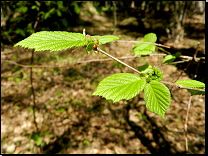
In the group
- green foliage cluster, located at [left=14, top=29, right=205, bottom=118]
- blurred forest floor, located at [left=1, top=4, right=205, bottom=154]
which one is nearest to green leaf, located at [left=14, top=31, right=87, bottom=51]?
green foliage cluster, located at [left=14, top=29, right=205, bottom=118]

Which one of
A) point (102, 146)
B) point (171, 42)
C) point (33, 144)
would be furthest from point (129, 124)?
point (171, 42)

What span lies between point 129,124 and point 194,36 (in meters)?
3.95

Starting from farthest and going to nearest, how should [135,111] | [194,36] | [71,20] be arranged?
1. [71,20]
2. [194,36]
3. [135,111]

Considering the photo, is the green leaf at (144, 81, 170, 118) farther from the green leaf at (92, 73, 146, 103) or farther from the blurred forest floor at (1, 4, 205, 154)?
the blurred forest floor at (1, 4, 205, 154)

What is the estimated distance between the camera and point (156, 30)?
5434 mm

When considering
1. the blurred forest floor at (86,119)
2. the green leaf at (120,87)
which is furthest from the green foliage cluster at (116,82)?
the blurred forest floor at (86,119)

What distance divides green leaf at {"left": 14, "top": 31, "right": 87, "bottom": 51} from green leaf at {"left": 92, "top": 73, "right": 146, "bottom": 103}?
20 centimetres

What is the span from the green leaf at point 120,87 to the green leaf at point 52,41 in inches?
7.7

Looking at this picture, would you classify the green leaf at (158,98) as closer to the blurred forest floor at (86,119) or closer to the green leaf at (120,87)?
the green leaf at (120,87)

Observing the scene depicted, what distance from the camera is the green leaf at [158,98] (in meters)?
0.49

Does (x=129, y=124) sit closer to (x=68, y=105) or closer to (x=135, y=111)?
(x=135, y=111)

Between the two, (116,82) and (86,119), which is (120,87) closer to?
(116,82)

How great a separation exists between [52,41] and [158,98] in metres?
0.48

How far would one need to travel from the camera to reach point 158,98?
1.65 ft
